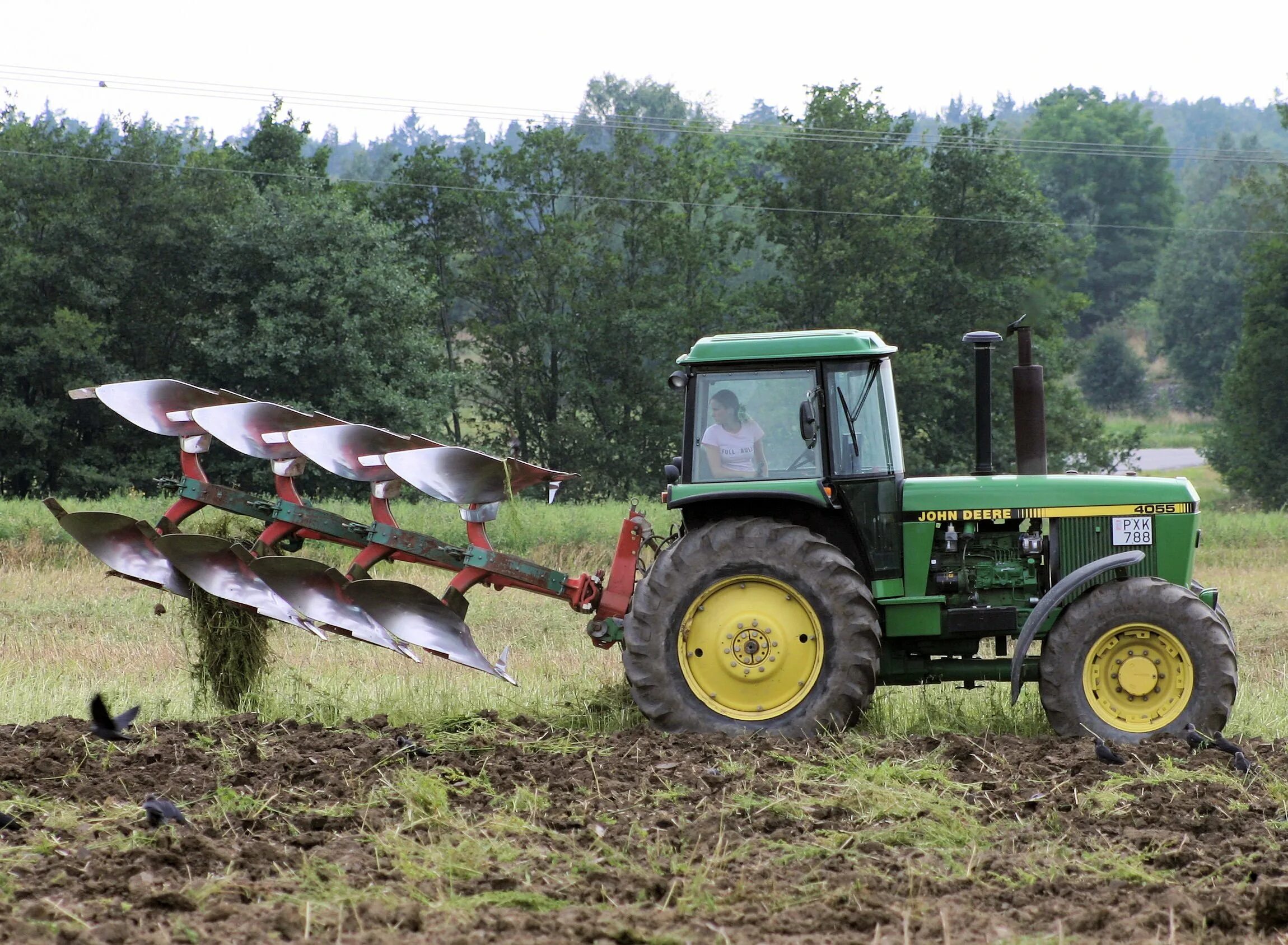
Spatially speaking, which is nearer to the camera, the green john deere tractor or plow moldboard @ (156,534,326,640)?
the green john deere tractor

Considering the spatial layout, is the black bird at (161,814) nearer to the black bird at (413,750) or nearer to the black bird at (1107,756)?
the black bird at (413,750)

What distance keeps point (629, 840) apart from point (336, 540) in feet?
10.1

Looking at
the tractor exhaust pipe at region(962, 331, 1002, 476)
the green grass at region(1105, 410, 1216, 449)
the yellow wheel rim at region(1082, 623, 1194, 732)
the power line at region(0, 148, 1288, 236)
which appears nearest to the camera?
the yellow wheel rim at region(1082, 623, 1194, 732)

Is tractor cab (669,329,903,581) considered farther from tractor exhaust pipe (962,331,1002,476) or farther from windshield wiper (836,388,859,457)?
tractor exhaust pipe (962,331,1002,476)

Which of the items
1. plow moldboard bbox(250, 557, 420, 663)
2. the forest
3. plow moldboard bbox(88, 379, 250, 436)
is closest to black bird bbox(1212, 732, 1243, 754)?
plow moldboard bbox(250, 557, 420, 663)

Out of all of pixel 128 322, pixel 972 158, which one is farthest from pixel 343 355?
pixel 972 158

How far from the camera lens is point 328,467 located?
766 cm

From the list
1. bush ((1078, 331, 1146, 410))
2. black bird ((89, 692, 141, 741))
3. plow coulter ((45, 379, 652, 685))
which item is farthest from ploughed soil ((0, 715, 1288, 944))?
bush ((1078, 331, 1146, 410))

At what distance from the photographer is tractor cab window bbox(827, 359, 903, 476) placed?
24.1 feet

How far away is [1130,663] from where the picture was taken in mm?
7094

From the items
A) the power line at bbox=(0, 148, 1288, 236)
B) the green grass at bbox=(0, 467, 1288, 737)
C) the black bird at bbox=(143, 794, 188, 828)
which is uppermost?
the power line at bbox=(0, 148, 1288, 236)

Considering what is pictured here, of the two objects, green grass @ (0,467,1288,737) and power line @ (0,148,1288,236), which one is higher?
power line @ (0,148,1288,236)

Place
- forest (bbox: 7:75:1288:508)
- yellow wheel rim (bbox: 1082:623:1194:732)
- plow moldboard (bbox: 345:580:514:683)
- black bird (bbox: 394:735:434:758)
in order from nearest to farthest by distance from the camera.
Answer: black bird (bbox: 394:735:434:758)
yellow wheel rim (bbox: 1082:623:1194:732)
plow moldboard (bbox: 345:580:514:683)
forest (bbox: 7:75:1288:508)

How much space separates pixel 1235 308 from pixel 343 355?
143 ft
